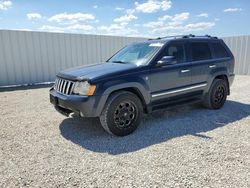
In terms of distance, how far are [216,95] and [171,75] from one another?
5.76 ft

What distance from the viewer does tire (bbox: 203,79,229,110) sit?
5.59m

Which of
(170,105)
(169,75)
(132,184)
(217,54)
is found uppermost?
(217,54)

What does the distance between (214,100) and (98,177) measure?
3.96 metres

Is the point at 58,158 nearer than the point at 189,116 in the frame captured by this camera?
Yes

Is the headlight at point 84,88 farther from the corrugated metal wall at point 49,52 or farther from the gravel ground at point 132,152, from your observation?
the corrugated metal wall at point 49,52

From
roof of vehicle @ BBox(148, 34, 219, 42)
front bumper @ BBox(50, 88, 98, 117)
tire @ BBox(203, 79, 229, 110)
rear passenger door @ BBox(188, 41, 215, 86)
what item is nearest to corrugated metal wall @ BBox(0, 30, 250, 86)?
roof of vehicle @ BBox(148, 34, 219, 42)

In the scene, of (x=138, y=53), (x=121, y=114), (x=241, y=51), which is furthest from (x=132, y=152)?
(x=241, y=51)

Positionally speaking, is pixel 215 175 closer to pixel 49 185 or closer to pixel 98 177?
pixel 98 177

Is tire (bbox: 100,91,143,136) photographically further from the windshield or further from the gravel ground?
the windshield

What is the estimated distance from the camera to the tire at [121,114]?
397 centimetres

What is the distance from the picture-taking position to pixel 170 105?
4.80m

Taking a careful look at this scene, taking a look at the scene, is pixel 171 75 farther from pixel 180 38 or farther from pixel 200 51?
pixel 200 51

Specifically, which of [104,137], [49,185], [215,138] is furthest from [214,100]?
[49,185]

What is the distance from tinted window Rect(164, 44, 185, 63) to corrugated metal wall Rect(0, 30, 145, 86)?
311 inches
